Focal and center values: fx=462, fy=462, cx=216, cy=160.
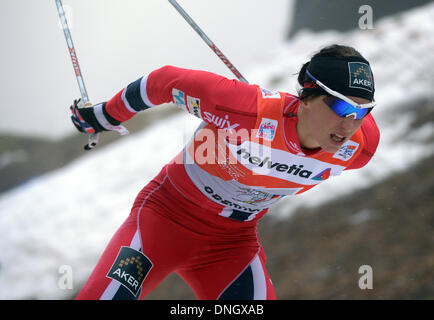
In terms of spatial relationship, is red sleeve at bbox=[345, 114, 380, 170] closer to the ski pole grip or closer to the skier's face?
the skier's face

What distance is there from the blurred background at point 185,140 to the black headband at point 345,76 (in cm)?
253

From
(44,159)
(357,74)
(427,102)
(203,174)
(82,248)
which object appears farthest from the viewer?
(44,159)

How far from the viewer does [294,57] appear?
652cm

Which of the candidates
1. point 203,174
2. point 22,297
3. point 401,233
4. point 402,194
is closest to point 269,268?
point 401,233

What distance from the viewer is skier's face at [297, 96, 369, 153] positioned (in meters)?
1.53

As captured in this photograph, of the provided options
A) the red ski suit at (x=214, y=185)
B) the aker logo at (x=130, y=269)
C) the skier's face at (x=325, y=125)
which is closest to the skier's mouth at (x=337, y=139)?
the skier's face at (x=325, y=125)

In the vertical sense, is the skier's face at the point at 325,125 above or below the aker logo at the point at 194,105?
below

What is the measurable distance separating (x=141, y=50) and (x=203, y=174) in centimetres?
392

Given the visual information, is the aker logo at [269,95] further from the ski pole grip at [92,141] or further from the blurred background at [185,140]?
the blurred background at [185,140]

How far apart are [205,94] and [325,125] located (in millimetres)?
428

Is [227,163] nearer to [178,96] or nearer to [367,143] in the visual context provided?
[178,96]

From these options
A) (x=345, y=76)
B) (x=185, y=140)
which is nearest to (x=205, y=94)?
(x=345, y=76)

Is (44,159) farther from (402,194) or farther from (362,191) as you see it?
(402,194)

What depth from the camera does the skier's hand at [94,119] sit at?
1.90 m
